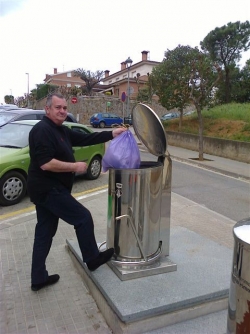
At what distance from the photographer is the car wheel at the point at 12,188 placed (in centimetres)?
611

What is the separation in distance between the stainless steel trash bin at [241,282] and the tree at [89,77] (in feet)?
164

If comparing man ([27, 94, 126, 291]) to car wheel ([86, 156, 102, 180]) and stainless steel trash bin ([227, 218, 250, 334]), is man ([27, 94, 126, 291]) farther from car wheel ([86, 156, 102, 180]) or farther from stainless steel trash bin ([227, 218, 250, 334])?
car wheel ([86, 156, 102, 180])

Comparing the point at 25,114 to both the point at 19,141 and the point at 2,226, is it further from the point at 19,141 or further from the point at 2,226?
the point at 2,226

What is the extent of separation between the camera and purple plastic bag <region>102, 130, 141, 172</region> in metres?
3.06

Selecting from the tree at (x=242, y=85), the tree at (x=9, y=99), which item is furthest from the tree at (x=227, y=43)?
the tree at (x=9, y=99)

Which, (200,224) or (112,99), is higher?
(112,99)

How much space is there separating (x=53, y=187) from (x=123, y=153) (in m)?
0.70

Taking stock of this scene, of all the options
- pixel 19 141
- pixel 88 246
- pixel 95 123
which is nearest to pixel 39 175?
pixel 88 246

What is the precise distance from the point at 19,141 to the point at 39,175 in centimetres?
436

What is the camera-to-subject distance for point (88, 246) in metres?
3.03

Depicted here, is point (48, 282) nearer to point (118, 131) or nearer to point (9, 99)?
point (118, 131)

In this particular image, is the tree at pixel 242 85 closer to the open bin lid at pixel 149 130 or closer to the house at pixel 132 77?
the open bin lid at pixel 149 130

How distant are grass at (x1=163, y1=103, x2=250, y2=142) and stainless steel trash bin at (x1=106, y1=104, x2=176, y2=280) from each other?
38.7ft

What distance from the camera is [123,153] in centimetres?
306
